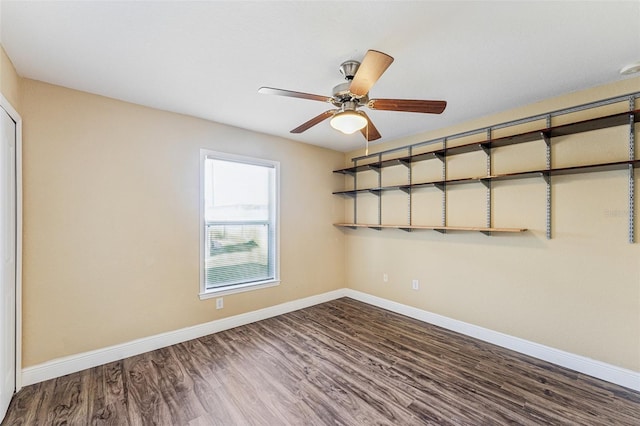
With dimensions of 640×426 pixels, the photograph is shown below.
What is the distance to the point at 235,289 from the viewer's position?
341 centimetres

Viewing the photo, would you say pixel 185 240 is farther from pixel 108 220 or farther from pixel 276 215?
pixel 276 215

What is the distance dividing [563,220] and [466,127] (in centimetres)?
136

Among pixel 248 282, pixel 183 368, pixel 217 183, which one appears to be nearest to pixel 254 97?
pixel 217 183

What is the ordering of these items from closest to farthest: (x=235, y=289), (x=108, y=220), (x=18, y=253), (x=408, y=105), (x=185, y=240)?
1. (x=408, y=105)
2. (x=18, y=253)
3. (x=108, y=220)
4. (x=185, y=240)
5. (x=235, y=289)

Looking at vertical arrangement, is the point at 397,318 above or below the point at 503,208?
below

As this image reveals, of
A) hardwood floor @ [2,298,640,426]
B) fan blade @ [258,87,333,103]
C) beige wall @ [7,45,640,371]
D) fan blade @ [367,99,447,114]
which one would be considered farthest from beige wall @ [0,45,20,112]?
fan blade @ [367,99,447,114]

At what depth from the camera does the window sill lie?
10.5ft

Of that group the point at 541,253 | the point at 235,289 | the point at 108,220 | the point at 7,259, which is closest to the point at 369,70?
the point at 541,253

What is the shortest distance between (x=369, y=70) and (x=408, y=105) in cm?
50

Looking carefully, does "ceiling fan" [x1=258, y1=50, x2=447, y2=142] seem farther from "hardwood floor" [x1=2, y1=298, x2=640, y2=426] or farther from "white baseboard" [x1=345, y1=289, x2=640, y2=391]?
"white baseboard" [x1=345, y1=289, x2=640, y2=391]

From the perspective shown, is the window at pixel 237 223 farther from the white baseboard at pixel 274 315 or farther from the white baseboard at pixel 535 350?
the white baseboard at pixel 535 350

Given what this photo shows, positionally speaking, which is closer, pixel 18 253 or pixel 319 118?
pixel 18 253

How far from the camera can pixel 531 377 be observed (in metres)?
2.35

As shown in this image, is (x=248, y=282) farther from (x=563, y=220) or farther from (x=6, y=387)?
(x=563, y=220)
